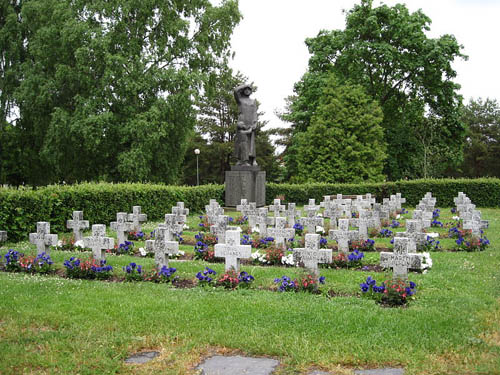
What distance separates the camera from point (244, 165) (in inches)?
797

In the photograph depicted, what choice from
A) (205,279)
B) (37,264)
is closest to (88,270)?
(37,264)

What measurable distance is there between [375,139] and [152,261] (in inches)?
903

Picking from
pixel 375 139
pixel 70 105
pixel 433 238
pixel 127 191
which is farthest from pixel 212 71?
pixel 433 238

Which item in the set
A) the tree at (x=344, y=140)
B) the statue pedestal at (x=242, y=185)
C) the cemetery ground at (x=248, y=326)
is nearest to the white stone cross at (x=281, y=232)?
the cemetery ground at (x=248, y=326)

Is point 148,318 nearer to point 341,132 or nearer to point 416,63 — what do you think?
point 341,132

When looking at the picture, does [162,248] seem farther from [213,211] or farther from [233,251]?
[213,211]

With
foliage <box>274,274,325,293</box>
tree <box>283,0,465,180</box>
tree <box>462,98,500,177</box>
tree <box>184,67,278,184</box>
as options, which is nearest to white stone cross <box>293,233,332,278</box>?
foliage <box>274,274,325,293</box>

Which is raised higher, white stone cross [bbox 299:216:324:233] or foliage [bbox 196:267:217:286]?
white stone cross [bbox 299:216:324:233]

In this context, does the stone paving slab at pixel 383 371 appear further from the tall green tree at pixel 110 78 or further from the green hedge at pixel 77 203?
the tall green tree at pixel 110 78

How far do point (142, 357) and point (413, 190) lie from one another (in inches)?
872

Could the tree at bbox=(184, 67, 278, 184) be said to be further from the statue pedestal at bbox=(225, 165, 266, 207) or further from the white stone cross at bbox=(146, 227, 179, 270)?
the white stone cross at bbox=(146, 227, 179, 270)

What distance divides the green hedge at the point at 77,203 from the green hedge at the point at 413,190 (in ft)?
21.9

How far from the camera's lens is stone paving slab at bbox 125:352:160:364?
14.1 ft

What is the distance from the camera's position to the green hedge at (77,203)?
11.3 metres
